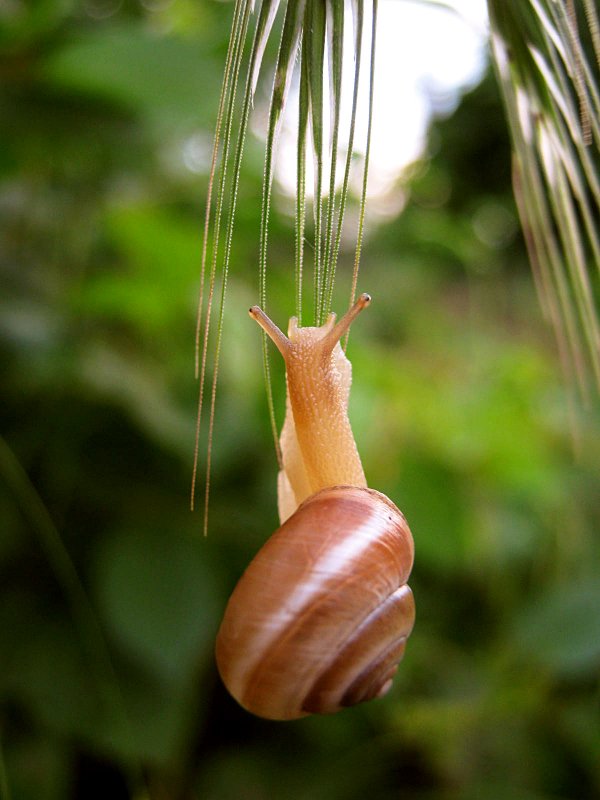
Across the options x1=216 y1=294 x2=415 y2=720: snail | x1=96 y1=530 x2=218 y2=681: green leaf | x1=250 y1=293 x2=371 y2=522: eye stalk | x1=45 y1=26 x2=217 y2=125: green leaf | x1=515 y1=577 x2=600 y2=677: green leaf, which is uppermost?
x1=45 y1=26 x2=217 y2=125: green leaf

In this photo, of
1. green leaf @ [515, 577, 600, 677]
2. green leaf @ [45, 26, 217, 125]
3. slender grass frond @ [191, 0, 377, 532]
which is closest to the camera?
slender grass frond @ [191, 0, 377, 532]

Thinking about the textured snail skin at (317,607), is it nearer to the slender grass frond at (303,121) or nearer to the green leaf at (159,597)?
the slender grass frond at (303,121)

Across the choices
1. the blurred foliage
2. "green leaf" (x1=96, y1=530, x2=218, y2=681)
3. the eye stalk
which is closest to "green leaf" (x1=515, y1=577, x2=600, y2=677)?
the blurred foliage

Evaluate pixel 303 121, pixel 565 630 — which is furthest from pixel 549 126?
pixel 565 630

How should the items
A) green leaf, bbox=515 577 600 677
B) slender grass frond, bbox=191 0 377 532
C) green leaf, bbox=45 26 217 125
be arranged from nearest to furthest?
slender grass frond, bbox=191 0 377 532 < green leaf, bbox=45 26 217 125 < green leaf, bbox=515 577 600 677

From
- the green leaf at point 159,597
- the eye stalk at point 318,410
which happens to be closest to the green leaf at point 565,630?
the green leaf at point 159,597

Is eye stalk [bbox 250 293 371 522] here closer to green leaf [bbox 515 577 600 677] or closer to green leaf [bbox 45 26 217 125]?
green leaf [bbox 45 26 217 125]

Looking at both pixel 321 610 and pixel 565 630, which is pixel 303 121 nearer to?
pixel 321 610
